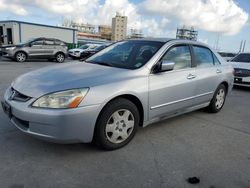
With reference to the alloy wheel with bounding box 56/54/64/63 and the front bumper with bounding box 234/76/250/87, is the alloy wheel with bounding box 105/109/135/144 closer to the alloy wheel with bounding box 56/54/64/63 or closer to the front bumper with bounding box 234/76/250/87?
the front bumper with bounding box 234/76/250/87

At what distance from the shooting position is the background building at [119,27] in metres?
93.6

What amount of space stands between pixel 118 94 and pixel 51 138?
0.98 metres

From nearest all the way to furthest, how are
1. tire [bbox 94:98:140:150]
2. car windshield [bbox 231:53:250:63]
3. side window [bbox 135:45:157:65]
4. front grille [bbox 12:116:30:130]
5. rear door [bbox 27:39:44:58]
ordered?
front grille [bbox 12:116:30:130] → tire [bbox 94:98:140:150] → side window [bbox 135:45:157:65] → car windshield [bbox 231:53:250:63] → rear door [bbox 27:39:44:58]

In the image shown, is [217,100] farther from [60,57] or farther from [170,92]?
[60,57]

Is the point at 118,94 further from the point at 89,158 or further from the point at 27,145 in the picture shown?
the point at 27,145

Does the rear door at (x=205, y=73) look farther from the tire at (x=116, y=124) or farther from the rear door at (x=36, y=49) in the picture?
the rear door at (x=36, y=49)

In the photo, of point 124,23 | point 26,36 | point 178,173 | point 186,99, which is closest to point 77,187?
point 178,173

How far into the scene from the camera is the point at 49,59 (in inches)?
633

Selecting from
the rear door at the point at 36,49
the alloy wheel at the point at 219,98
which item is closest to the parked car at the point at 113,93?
the alloy wheel at the point at 219,98

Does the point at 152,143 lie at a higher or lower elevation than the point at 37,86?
lower

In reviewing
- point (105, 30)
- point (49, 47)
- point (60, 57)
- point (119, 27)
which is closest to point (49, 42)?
point (49, 47)

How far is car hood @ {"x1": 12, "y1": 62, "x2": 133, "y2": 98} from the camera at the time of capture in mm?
2850

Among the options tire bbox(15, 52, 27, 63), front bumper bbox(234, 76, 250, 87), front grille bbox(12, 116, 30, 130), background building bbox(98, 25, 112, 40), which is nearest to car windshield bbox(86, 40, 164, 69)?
front grille bbox(12, 116, 30, 130)

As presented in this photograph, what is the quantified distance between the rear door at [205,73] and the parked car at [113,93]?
0.02m
